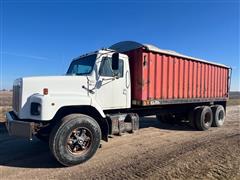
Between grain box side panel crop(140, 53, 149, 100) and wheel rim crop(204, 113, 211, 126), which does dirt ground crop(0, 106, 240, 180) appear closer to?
grain box side panel crop(140, 53, 149, 100)

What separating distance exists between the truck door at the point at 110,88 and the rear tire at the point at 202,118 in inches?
165

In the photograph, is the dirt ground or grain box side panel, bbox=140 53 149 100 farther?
grain box side panel, bbox=140 53 149 100

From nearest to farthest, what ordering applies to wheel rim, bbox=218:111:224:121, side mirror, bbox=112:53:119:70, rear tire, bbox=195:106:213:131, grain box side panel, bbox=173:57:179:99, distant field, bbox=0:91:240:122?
side mirror, bbox=112:53:119:70 → grain box side panel, bbox=173:57:179:99 → rear tire, bbox=195:106:213:131 → wheel rim, bbox=218:111:224:121 → distant field, bbox=0:91:240:122

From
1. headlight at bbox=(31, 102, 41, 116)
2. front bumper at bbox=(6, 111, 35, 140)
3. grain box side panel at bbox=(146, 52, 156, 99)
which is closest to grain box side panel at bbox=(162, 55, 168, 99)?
grain box side panel at bbox=(146, 52, 156, 99)

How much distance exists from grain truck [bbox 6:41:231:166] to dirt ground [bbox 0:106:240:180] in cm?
44

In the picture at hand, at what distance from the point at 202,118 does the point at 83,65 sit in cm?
573

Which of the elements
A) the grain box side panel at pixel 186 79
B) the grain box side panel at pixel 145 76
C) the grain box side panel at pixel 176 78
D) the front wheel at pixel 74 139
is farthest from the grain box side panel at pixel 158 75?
the front wheel at pixel 74 139

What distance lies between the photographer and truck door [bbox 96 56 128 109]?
19.8 feet

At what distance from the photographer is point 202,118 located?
9.34 meters

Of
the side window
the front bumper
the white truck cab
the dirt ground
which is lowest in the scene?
the dirt ground

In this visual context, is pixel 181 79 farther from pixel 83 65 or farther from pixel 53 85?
pixel 53 85

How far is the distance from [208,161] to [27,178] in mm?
3950

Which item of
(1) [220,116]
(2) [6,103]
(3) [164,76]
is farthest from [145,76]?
(2) [6,103]

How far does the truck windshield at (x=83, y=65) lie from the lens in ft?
19.9
